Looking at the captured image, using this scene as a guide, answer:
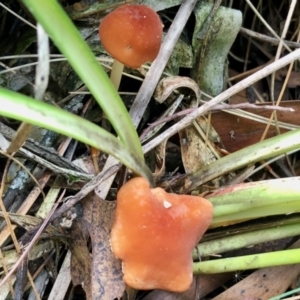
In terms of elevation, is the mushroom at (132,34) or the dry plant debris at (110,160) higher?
the mushroom at (132,34)

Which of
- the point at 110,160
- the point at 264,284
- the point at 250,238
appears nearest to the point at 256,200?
the point at 250,238

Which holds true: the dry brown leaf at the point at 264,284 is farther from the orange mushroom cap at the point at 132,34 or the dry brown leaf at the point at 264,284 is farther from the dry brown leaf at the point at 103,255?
the orange mushroom cap at the point at 132,34

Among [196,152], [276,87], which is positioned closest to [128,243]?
[196,152]

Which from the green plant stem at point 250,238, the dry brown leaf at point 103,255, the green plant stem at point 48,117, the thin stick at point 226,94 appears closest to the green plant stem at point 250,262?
the green plant stem at point 250,238

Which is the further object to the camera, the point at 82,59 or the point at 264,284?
the point at 264,284

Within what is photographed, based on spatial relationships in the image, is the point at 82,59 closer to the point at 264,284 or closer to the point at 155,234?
the point at 155,234

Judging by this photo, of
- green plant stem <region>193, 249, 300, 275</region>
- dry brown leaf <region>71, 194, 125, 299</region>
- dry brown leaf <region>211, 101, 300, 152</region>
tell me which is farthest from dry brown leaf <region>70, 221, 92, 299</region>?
dry brown leaf <region>211, 101, 300, 152</region>

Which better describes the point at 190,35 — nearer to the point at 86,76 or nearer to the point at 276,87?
the point at 276,87
